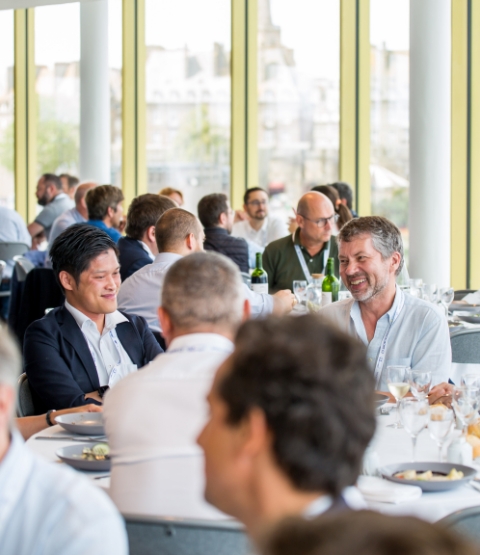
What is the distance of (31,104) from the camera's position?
10.5 m

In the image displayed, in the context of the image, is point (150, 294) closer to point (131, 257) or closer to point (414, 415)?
point (131, 257)

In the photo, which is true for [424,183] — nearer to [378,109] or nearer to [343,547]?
[378,109]

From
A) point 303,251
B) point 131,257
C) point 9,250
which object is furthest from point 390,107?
point 131,257

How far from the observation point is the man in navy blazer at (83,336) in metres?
2.87

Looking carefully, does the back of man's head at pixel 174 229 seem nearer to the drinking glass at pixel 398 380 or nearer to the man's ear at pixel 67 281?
the man's ear at pixel 67 281

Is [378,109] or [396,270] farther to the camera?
[378,109]

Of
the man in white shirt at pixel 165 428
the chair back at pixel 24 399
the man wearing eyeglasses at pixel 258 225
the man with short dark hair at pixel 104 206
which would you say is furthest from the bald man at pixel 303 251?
the man in white shirt at pixel 165 428

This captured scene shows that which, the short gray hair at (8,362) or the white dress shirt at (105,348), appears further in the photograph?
the white dress shirt at (105,348)

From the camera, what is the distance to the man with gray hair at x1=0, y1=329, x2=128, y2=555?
46.6 inches

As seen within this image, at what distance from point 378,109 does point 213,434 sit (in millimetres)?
7860

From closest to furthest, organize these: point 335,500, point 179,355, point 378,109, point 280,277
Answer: point 335,500 → point 179,355 → point 280,277 → point 378,109

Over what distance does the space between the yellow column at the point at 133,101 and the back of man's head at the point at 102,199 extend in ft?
12.2

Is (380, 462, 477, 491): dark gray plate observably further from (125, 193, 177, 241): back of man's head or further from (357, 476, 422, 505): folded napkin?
(125, 193, 177, 241): back of man's head

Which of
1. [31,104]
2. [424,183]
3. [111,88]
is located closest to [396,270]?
[424,183]
